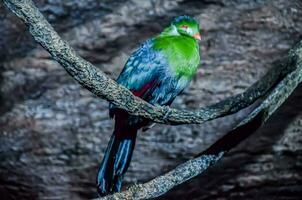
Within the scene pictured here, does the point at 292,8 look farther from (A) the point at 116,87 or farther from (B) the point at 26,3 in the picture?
(B) the point at 26,3

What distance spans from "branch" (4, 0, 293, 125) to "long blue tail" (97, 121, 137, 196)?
0.40 metres

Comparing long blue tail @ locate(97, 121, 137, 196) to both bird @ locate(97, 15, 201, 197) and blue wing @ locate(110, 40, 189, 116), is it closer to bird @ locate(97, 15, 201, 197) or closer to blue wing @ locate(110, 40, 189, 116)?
bird @ locate(97, 15, 201, 197)

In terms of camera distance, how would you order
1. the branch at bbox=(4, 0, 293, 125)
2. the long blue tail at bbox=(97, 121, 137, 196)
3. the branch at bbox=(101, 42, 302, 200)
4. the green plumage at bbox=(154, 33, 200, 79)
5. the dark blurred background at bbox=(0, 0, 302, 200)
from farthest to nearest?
the dark blurred background at bbox=(0, 0, 302, 200), the green plumage at bbox=(154, 33, 200, 79), the long blue tail at bbox=(97, 121, 137, 196), the branch at bbox=(101, 42, 302, 200), the branch at bbox=(4, 0, 293, 125)

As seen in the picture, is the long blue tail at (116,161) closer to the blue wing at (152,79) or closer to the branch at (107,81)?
the blue wing at (152,79)

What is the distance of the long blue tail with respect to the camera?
87.0 inches

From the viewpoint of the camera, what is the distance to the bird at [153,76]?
2.29 meters

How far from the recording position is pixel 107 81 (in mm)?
1764

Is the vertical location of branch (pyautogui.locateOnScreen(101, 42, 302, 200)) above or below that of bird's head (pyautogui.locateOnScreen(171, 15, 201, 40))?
below

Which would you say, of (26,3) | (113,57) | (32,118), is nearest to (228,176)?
(113,57)

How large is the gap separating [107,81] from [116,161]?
602 mm

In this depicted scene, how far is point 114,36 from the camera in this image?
338 centimetres

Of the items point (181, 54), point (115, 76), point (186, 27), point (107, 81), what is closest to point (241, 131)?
point (181, 54)

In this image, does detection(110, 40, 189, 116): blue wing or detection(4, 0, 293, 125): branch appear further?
detection(110, 40, 189, 116): blue wing

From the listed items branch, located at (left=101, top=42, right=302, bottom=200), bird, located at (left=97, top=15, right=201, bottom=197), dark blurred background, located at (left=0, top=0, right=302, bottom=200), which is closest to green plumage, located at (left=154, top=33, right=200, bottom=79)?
A: bird, located at (left=97, top=15, right=201, bottom=197)
